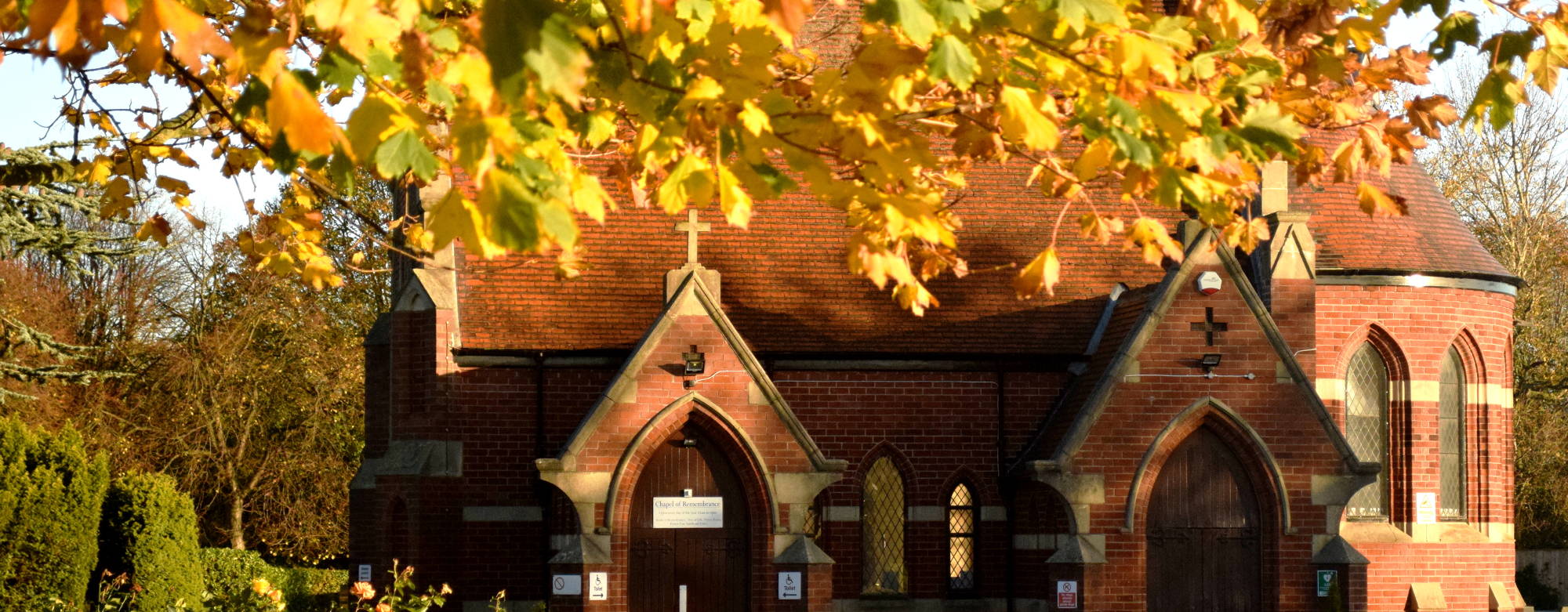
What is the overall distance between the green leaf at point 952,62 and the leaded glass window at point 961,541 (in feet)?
45.2

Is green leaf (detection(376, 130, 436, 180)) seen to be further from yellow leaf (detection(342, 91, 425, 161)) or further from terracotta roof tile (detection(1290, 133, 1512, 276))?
terracotta roof tile (detection(1290, 133, 1512, 276))

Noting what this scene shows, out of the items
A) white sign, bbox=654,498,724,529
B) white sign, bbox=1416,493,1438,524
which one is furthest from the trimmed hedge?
white sign, bbox=1416,493,1438,524

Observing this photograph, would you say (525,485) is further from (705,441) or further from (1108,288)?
(1108,288)

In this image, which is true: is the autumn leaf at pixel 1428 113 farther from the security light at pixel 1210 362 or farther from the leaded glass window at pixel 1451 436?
the leaded glass window at pixel 1451 436

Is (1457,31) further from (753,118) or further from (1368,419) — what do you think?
(1368,419)

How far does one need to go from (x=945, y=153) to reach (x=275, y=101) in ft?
56.4

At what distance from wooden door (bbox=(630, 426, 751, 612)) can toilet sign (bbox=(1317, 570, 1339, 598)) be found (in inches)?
244

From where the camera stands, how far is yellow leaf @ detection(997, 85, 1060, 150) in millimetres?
5738

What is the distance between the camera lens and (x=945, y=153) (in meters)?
20.9

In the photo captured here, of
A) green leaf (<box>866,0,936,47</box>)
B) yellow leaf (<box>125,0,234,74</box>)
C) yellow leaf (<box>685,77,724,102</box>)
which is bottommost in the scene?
yellow leaf (<box>125,0,234,74</box>)

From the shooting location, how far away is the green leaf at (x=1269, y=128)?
21.0ft

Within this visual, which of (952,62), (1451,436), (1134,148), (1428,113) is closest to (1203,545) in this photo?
(1451,436)

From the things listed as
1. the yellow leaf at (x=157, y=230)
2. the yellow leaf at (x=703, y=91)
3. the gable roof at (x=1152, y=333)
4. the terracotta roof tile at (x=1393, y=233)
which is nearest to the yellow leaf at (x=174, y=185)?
the yellow leaf at (x=157, y=230)

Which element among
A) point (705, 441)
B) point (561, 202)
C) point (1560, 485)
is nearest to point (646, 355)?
point (705, 441)
